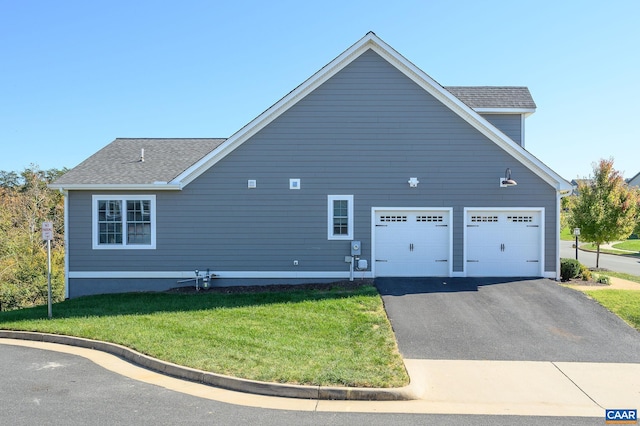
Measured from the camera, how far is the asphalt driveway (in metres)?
8.11

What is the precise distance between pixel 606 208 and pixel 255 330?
18.9 meters

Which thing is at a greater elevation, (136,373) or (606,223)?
(606,223)

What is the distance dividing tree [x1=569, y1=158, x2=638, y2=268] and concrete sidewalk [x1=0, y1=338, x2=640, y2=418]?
50.5 feet

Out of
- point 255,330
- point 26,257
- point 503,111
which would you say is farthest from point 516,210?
point 26,257

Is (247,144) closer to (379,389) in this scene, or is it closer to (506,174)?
(506,174)

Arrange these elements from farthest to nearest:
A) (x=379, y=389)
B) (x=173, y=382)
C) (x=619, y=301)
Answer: (x=619, y=301), (x=173, y=382), (x=379, y=389)

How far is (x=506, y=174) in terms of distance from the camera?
45.1 feet

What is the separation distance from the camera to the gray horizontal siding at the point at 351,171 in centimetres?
1391

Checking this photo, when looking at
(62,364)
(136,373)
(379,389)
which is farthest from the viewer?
(62,364)

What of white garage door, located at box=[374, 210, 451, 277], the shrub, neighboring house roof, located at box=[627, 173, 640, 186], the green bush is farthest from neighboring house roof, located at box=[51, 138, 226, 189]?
neighboring house roof, located at box=[627, 173, 640, 186]

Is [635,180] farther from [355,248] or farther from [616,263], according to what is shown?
[355,248]

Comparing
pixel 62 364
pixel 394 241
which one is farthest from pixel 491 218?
pixel 62 364

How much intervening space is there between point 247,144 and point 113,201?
15.4ft

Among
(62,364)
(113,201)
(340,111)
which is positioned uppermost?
(340,111)
